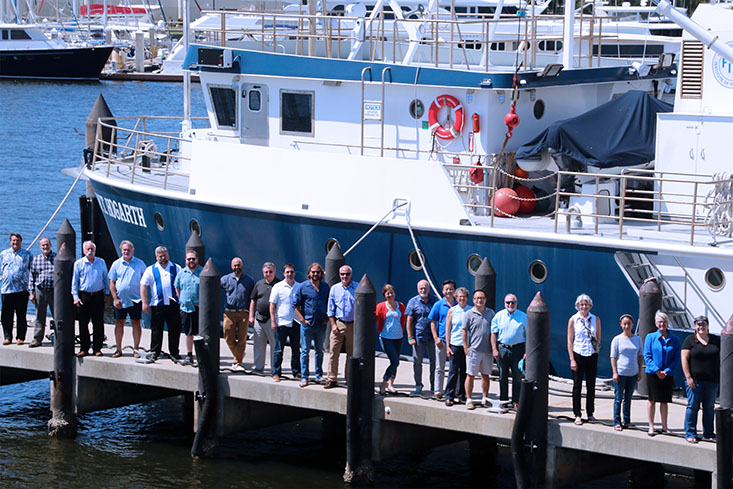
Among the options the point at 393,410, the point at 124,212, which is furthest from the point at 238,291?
the point at 124,212

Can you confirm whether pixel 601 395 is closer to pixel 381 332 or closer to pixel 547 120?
pixel 381 332

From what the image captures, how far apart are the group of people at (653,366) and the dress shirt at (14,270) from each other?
7611 mm

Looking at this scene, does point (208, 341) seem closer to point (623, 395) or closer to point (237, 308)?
point (237, 308)

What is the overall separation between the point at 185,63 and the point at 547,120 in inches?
239

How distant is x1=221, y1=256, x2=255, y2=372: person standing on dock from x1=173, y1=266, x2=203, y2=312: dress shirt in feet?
1.17

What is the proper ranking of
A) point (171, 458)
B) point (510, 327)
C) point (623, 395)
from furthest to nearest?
1. point (171, 458)
2. point (510, 327)
3. point (623, 395)

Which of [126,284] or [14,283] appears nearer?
[126,284]

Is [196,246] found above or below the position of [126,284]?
above

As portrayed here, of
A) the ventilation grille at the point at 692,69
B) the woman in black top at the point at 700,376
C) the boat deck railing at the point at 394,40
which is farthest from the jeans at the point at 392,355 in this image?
the ventilation grille at the point at 692,69

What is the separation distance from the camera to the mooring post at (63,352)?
611 inches

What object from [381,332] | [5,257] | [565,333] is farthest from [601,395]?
[5,257]

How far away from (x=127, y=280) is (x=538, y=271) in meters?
5.42

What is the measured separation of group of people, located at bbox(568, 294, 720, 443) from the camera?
1282 centimetres

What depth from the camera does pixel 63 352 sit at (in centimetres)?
1574
